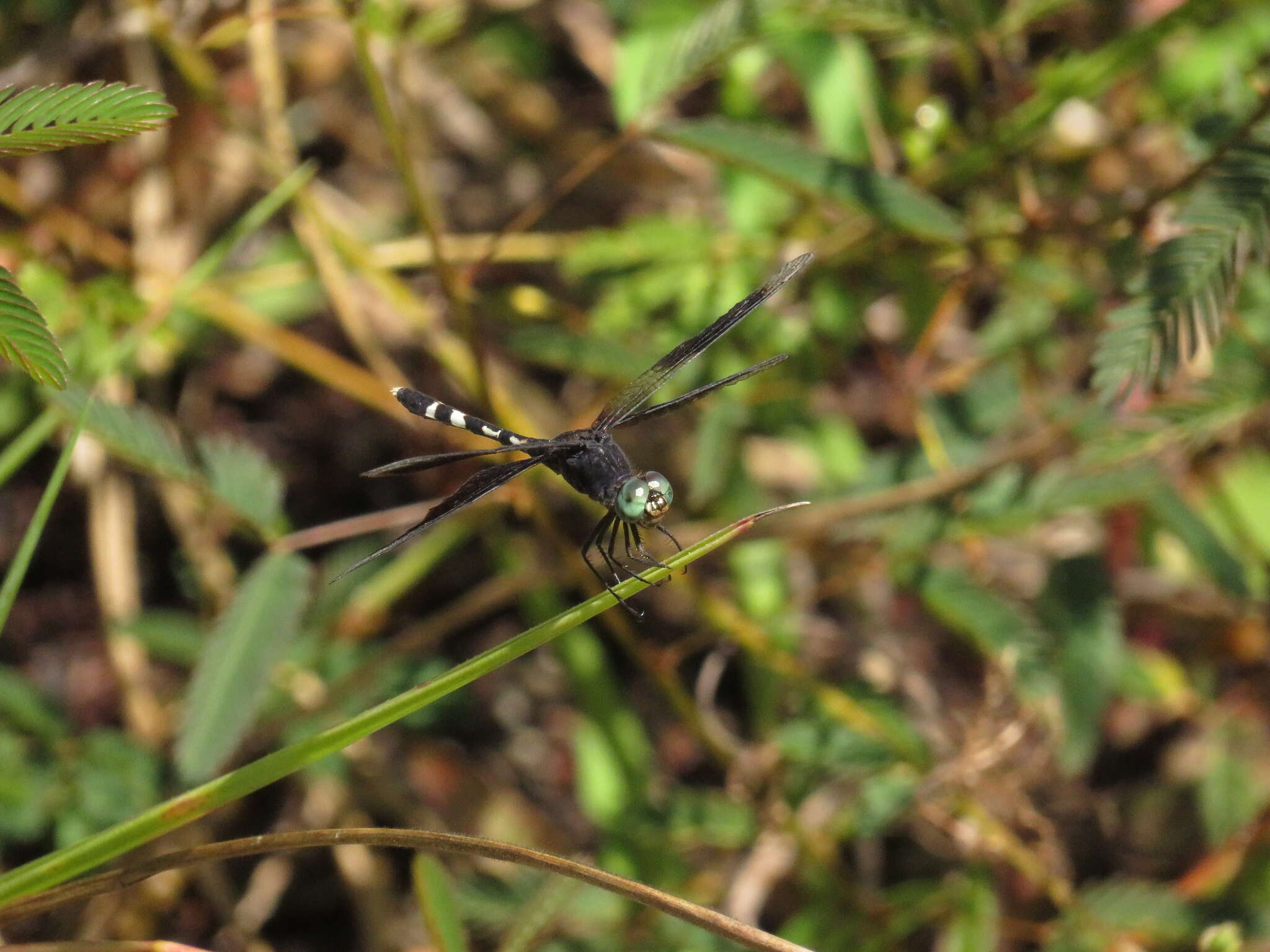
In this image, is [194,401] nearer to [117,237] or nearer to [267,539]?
[117,237]

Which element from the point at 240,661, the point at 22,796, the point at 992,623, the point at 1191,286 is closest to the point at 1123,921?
the point at 992,623

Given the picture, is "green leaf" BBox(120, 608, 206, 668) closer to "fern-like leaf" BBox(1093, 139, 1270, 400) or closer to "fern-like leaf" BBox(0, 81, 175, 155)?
"fern-like leaf" BBox(0, 81, 175, 155)

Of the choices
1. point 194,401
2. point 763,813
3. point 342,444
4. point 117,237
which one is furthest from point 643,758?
point 117,237

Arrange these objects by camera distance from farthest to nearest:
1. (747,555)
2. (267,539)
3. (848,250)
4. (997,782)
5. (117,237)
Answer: (117,237) → (747,555) → (848,250) → (997,782) → (267,539)

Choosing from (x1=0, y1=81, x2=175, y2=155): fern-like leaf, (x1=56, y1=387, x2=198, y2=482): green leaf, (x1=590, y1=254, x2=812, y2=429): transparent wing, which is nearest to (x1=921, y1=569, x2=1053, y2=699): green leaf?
(x1=590, y1=254, x2=812, y2=429): transparent wing

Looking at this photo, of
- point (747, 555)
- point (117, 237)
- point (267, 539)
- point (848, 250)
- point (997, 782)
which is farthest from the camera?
point (117, 237)

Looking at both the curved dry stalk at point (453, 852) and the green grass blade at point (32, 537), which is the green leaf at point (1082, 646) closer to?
the curved dry stalk at point (453, 852)

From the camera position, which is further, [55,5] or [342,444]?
[342,444]

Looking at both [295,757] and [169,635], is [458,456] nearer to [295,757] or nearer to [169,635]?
[295,757]
